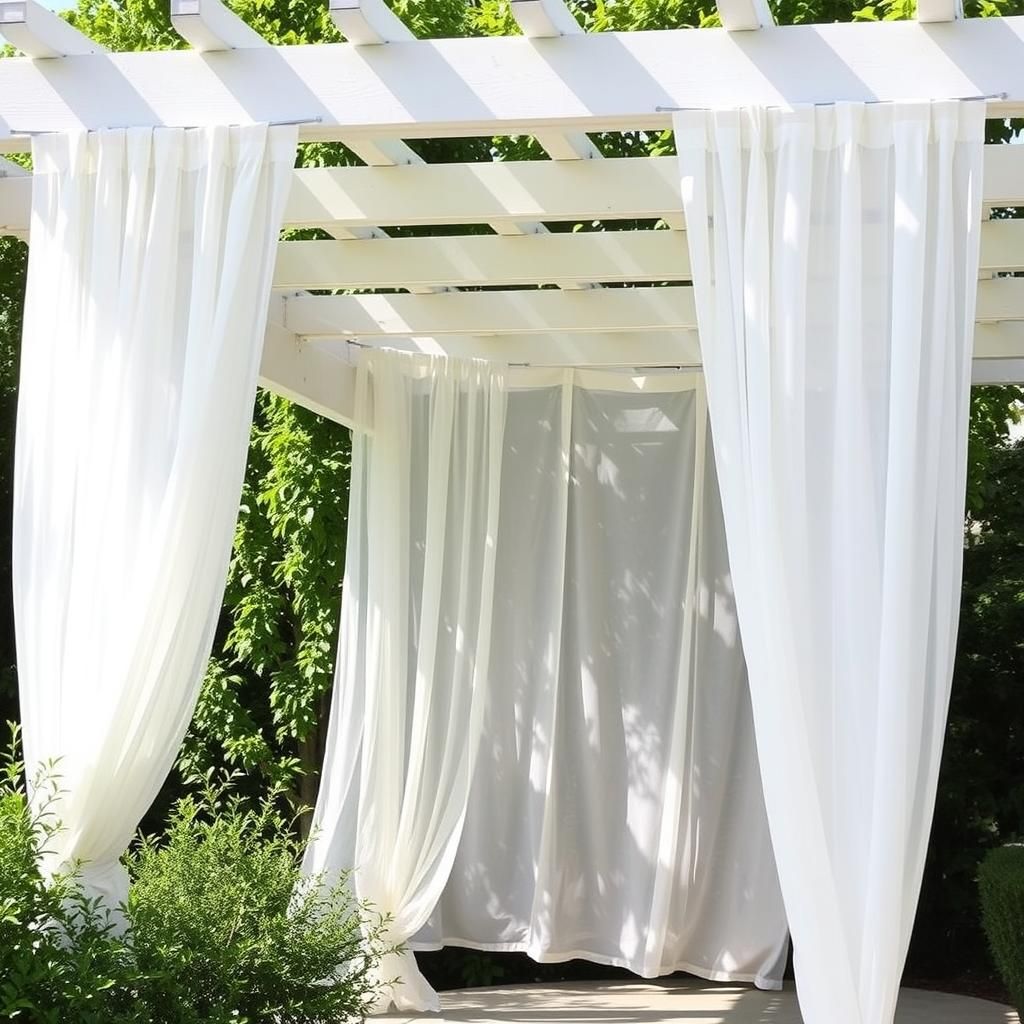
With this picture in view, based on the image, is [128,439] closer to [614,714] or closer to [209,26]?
[209,26]

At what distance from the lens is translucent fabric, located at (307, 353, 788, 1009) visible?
267 inches

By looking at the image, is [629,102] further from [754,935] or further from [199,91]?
[754,935]

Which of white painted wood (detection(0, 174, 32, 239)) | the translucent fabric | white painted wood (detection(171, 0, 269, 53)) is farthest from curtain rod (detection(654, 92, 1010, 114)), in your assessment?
the translucent fabric

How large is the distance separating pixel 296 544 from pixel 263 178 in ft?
12.5

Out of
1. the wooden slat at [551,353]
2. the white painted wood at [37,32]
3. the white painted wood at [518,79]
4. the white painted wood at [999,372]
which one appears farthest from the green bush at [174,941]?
the white painted wood at [999,372]

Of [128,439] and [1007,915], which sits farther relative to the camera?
[1007,915]

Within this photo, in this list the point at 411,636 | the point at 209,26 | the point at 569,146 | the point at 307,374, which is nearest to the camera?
the point at 209,26

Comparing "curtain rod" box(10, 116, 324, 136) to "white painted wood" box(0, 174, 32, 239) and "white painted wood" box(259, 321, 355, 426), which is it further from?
"white painted wood" box(259, 321, 355, 426)

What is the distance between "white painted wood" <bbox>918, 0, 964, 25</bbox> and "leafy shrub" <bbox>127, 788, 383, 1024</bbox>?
282 centimetres

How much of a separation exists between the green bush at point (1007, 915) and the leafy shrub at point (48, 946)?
3.20 meters

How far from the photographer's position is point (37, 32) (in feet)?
12.6

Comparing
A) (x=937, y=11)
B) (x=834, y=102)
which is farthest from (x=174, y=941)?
(x=937, y=11)

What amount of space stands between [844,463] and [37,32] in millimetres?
2294

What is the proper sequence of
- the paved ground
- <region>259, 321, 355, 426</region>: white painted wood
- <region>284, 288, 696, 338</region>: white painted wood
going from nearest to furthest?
<region>259, 321, 355, 426</region>: white painted wood → <region>284, 288, 696, 338</region>: white painted wood → the paved ground
